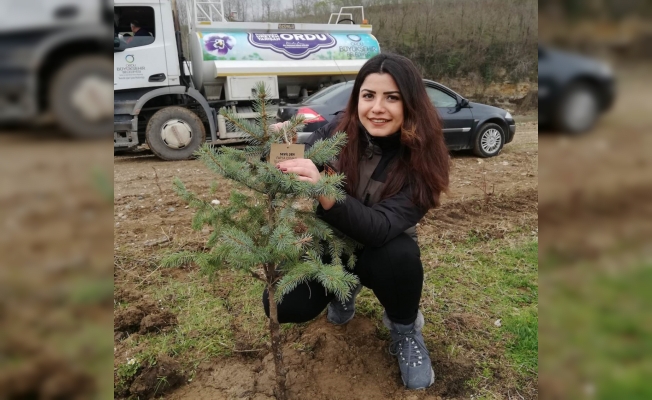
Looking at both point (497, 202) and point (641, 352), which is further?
point (497, 202)

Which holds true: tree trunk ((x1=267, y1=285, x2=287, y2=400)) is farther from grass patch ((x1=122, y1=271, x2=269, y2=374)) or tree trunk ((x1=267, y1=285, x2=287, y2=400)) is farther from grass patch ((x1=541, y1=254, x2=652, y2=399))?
grass patch ((x1=541, y1=254, x2=652, y2=399))

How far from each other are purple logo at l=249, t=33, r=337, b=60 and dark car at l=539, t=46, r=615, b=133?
7.39 m

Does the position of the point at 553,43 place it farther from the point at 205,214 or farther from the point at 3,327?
the point at 205,214

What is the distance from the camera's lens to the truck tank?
694 centimetres

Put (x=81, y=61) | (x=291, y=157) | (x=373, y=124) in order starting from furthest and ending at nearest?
1. (x=373, y=124)
2. (x=291, y=157)
3. (x=81, y=61)

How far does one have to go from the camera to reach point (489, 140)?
6.57 m

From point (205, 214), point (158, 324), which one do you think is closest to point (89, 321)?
point (205, 214)

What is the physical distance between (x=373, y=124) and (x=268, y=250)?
2.10 feet

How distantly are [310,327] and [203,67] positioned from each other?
5925 millimetres

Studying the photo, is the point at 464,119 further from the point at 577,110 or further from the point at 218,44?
the point at 577,110

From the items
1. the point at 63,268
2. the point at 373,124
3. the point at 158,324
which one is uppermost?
the point at 373,124

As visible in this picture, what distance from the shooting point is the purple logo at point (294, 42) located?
725cm

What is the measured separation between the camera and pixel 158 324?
2.07 m

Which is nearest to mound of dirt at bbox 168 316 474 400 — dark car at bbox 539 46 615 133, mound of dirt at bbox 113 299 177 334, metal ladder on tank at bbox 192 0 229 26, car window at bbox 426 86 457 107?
mound of dirt at bbox 113 299 177 334
